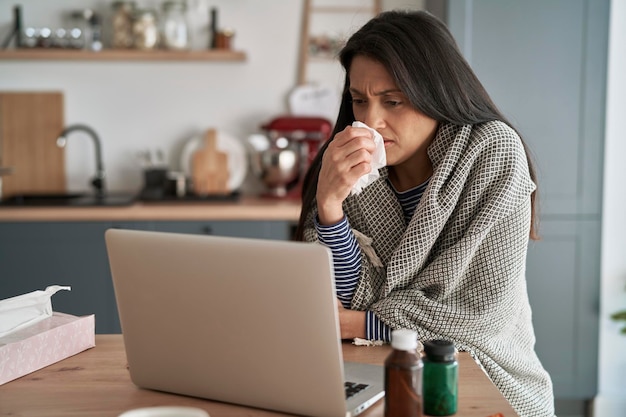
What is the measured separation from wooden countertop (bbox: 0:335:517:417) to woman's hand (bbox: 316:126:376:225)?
349 millimetres

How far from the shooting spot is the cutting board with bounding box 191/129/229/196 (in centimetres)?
365

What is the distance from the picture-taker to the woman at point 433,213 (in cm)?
160

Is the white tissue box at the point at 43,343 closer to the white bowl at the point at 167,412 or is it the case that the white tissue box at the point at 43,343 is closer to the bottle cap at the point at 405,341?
the white bowl at the point at 167,412

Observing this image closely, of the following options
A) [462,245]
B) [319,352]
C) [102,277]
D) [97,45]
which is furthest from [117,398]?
[97,45]

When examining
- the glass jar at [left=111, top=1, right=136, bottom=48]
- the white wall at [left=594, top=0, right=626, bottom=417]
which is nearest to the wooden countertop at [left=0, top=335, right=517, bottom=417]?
the white wall at [left=594, top=0, right=626, bottom=417]

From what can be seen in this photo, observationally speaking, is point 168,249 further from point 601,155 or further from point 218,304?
point 601,155

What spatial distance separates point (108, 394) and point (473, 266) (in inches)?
28.9

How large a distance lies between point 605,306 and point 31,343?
261 centimetres

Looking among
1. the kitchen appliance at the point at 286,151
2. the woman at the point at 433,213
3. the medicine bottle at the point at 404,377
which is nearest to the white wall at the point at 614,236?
the kitchen appliance at the point at 286,151

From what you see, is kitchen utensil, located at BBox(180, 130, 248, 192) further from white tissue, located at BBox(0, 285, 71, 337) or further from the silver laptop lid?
the silver laptop lid

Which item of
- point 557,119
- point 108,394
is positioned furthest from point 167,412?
point 557,119

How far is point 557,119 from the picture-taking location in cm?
328

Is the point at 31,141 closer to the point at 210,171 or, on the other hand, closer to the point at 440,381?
the point at 210,171

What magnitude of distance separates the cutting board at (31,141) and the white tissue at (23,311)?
95.6 inches
